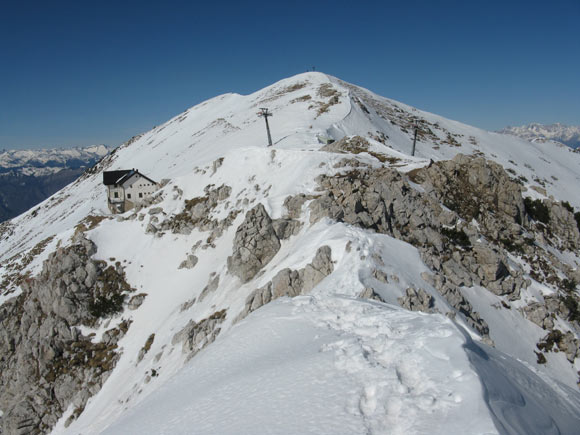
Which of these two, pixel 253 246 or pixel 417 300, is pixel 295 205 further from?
pixel 417 300

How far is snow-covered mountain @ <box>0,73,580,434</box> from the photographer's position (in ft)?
26.3

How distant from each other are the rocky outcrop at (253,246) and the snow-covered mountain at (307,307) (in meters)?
0.17

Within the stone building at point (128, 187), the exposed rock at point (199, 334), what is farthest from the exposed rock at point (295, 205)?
the stone building at point (128, 187)

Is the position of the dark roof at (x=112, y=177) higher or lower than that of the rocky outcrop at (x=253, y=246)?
higher

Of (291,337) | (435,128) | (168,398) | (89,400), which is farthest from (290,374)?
(435,128)

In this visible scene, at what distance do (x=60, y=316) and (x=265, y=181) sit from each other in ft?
83.2

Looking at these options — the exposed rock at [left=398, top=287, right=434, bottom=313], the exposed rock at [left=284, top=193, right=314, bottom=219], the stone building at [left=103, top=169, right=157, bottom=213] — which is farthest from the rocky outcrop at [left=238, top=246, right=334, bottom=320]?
the stone building at [left=103, top=169, right=157, bottom=213]

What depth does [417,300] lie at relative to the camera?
62.9ft

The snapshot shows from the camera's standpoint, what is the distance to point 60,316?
34719 mm

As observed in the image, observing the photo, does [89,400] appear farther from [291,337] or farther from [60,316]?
[291,337]

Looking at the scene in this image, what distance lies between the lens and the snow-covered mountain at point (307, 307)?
803 centimetres

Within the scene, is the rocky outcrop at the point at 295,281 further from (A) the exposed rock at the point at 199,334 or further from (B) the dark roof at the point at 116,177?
(B) the dark roof at the point at 116,177

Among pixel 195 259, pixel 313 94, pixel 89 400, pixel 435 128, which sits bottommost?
pixel 89 400

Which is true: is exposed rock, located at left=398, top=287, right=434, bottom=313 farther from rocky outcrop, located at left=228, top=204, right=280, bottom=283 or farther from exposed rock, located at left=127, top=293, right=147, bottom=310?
exposed rock, located at left=127, top=293, right=147, bottom=310
